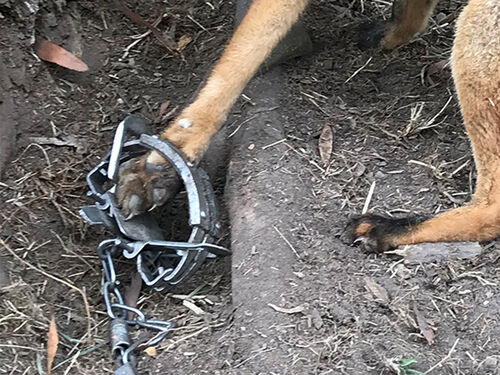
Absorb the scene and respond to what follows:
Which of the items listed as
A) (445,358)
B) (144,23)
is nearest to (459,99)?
(445,358)

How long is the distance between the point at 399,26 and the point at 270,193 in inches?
79.1

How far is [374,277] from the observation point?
374cm

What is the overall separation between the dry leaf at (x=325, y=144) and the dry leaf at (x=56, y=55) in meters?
1.57

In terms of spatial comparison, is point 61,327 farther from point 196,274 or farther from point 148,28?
point 148,28

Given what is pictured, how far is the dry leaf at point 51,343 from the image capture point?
3.46 metres

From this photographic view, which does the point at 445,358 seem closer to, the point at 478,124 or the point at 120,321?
the point at 478,124

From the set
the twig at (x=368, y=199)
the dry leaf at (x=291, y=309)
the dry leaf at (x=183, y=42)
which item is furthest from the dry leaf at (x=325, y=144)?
the dry leaf at (x=183, y=42)

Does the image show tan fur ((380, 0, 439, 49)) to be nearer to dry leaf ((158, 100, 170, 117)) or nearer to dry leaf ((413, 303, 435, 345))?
dry leaf ((158, 100, 170, 117))

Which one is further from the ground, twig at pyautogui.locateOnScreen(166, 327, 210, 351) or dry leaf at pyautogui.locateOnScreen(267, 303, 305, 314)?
dry leaf at pyautogui.locateOnScreen(267, 303, 305, 314)

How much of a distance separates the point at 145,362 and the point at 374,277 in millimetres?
1171

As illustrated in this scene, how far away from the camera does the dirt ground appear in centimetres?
345

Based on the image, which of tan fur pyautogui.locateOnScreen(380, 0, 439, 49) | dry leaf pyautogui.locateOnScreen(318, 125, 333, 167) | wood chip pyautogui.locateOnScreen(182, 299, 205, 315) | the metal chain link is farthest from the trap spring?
tan fur pyautogui.locateOnScreen(380, 0, 439, 49)

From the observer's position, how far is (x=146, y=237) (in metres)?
3.97

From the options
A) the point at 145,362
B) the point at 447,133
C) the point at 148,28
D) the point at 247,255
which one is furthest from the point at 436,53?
the point at 145,362
